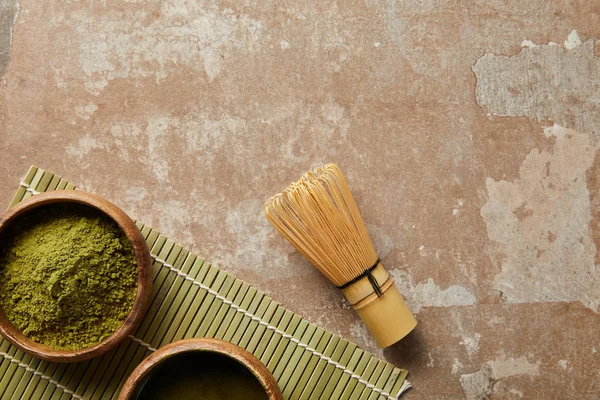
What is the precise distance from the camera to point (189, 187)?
1403mm

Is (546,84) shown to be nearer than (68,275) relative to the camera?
No

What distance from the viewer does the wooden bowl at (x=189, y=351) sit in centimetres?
107

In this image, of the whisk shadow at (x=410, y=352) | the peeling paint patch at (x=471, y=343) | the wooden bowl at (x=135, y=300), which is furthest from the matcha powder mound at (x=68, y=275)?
the peeling paint patch at (x=471, y=343)


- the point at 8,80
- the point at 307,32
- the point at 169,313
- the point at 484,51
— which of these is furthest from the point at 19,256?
the point at 484,51

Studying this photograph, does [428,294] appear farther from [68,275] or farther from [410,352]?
[68,275]

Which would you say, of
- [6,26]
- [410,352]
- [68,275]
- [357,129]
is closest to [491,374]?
[410,352]

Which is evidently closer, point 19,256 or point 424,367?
point 19,256

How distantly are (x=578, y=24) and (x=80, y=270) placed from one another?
1263 millimetres

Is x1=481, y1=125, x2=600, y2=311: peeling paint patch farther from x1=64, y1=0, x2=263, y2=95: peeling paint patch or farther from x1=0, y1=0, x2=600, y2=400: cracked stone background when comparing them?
x1=64, y1=0, x2=263, y2=95: peeling paint patch

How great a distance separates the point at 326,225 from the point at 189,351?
15.8 inches

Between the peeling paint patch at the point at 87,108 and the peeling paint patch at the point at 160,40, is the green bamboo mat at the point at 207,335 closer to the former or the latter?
the peeling paint patch at the point at 87,108

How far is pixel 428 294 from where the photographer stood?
1382 millimetres

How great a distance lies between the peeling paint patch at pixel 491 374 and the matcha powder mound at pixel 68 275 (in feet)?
2.57

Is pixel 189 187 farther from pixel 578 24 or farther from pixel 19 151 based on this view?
pixel 578 24
